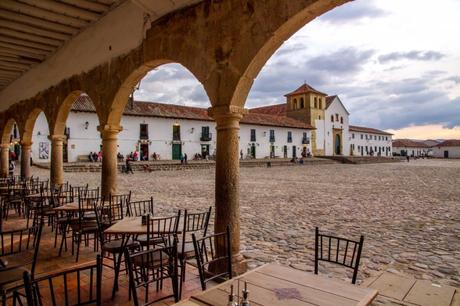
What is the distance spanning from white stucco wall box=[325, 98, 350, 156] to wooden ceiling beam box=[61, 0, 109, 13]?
139ft

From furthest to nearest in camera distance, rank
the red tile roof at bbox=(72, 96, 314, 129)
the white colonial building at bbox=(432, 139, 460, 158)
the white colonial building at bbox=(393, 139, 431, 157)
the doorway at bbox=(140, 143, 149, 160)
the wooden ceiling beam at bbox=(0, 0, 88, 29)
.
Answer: the white colonial building at bbox=(393, 139, 431, 157) < the white colonial building at bbox=(432, 139, 460, 158) < the doorway at bbox=(140, 143, 149, 160) < the red tile roof at bbox=(72, 96, 314, 129) < the wooden ceiling beam at bbox=(0, 0, 88, 29)

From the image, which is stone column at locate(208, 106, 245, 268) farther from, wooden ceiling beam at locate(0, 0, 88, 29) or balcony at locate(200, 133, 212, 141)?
balcony at locate(200, 133, 212, 141)

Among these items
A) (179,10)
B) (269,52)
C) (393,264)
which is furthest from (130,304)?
(179,10)

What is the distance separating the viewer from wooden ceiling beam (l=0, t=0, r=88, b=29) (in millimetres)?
4835

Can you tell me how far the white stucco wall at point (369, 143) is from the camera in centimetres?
5216

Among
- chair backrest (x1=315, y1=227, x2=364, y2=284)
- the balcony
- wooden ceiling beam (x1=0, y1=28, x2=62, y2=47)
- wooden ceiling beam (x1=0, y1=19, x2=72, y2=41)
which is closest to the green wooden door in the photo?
Result: the balcony

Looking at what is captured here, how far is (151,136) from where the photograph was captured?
2873 cm

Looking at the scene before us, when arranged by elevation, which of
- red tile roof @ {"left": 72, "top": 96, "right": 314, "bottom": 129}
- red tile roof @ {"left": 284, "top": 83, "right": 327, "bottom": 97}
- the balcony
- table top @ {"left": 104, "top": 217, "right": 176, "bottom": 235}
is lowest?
table top @ {"left": 104, "top": 217, "right": 176, "bottom": 235}

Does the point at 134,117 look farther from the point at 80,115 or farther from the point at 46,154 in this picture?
the point at 46,154

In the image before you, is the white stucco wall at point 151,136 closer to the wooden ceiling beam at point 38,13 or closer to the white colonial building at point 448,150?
the wooden ceiling beam at point 38,13

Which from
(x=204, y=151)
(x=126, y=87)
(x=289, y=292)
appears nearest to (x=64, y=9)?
(x=126, y=87)

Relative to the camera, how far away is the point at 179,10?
170 inches

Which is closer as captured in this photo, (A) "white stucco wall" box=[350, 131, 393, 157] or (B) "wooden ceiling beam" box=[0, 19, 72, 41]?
(B) "wooden ceiling beam" box=[0, 19, 72, 41]

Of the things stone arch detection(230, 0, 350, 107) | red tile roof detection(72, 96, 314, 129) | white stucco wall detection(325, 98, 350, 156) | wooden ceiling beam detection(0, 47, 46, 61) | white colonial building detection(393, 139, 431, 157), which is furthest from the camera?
white colonial building detection(393, 139, 431, 157)
